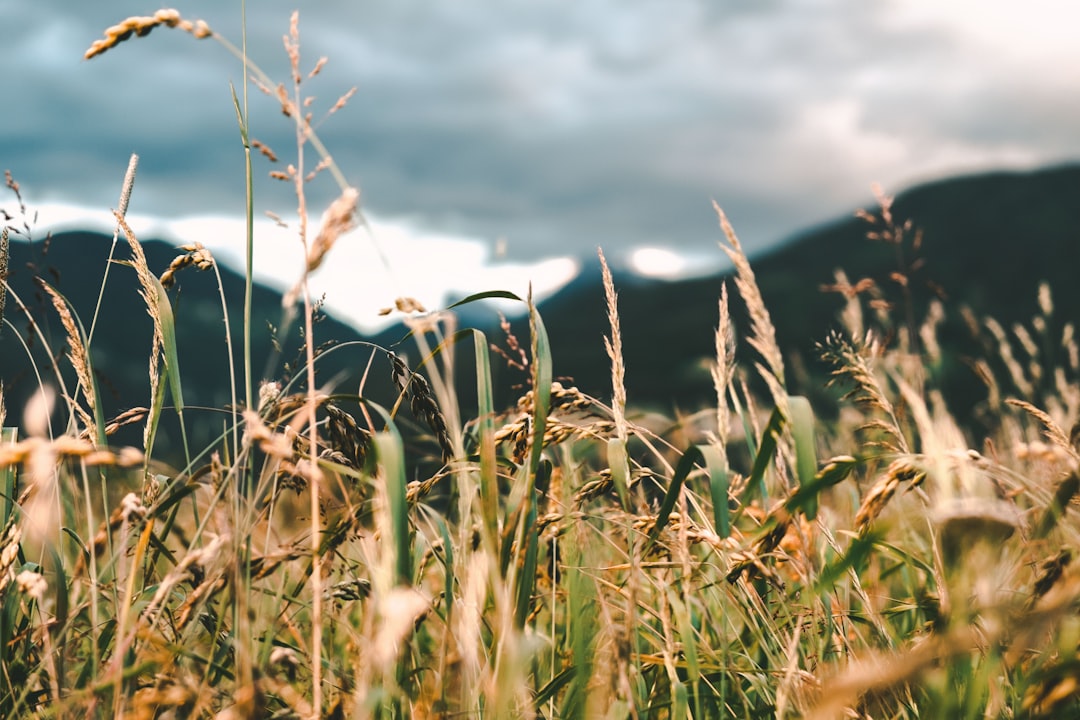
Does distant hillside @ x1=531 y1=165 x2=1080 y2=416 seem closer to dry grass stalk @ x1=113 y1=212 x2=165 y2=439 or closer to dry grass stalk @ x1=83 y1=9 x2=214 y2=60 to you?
dry grass stalk @ x1=113 y1=212 x2=165 y2=439

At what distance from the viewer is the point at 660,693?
138 cm

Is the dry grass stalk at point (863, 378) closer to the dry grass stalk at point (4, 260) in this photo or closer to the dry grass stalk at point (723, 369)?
the dry grass stalk at point (723, 369)

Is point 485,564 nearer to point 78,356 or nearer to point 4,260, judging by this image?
point 78,356

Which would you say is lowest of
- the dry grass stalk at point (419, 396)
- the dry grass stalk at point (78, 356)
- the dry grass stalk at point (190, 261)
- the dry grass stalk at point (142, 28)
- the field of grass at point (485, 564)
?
the field of grass at point (485, 564)

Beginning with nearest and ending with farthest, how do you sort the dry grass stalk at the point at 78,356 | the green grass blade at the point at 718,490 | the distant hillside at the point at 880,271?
1. the green grass blade at the point at 718,490
2. the dry grass stalk at the point at 78,356
3. the distant hillside at the point at 880,271

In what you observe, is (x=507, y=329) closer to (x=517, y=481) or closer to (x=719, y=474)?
(x=517, y=481)

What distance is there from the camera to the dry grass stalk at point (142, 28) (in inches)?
43.3

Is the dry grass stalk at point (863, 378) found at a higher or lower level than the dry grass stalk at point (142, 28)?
lower

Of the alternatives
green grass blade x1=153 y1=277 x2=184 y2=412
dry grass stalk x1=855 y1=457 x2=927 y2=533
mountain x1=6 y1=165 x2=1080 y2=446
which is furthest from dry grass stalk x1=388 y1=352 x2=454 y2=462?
mountain x1=6 y1=165 x2=1080 y2=446

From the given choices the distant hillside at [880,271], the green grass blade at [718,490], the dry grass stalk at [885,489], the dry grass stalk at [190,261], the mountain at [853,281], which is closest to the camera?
the dry grass stalk at [885,489]

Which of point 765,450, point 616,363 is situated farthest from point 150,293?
point 765,450

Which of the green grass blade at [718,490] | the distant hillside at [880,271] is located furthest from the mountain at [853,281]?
the green grass blade at [718,490]

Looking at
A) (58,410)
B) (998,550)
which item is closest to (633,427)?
(998,550)

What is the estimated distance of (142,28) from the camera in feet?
3.69
